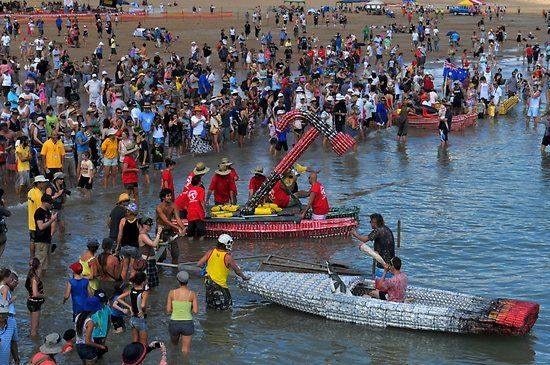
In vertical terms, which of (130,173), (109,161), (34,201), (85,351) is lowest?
(85,351)

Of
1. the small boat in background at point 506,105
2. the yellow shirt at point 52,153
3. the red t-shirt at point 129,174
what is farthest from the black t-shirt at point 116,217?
the small boat in background at point 506,105

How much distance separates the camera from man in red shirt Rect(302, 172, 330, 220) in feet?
60.7

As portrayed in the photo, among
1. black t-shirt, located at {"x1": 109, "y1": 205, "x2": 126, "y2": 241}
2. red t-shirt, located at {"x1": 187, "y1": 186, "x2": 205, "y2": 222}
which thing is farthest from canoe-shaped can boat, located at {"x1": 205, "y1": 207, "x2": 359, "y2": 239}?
black t-shirt, located at {"x1": 109, "y1": 205, "x2": 126, "y2": 241}

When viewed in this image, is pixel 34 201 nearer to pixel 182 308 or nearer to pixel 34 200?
pixel 34 200

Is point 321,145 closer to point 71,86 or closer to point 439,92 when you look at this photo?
point 71,86

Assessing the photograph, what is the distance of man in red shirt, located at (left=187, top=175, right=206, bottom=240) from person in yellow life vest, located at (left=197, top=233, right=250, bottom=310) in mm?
3026

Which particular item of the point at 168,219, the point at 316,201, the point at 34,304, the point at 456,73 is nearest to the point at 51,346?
the point at 34,304

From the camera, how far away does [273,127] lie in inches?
1106

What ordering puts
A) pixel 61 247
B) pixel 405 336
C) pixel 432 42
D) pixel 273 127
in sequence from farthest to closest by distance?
pixel 432 42
pixel 273 127
pixel 61 247
pixel 405 336

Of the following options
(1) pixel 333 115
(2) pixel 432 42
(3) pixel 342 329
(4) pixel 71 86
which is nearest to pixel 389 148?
(1) pixel 333 115

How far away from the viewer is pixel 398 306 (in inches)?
563

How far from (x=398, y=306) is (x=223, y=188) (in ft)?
21.1

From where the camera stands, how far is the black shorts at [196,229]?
1845 centimetres

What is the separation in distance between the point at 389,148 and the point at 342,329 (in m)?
15.1
